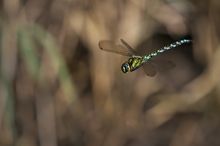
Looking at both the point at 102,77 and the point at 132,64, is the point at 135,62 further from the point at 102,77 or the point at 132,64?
the point at 102,77

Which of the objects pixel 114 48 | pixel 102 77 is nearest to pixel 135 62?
pixel 114 48

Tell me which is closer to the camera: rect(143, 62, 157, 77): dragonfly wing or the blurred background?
rect(143, 62, 157, 77): dragonfly wing

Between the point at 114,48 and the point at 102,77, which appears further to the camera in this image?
→ the point at 102,77

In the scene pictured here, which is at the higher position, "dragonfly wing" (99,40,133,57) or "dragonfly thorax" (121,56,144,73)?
"dragonfly wing" (99,40,133,57)

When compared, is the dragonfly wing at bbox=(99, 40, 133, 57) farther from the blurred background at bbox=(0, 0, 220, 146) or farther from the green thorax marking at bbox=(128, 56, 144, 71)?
the blurred background at bbox=(0, 0, 220, 146)

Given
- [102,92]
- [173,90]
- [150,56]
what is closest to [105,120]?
[102,92]

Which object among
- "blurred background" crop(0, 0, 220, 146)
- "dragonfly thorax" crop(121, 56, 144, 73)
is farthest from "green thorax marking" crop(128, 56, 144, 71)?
"blurred background" crop(0, 0, 220, 146)

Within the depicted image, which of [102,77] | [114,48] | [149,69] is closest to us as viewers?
[149,69]

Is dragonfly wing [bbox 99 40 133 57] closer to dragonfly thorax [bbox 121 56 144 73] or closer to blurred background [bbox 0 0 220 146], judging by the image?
dragonfly thorax [bbox 121 56 144 73]
